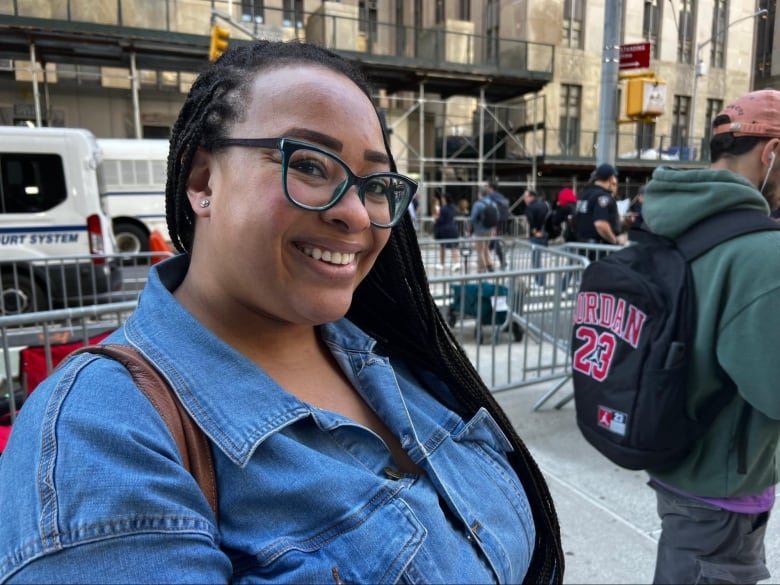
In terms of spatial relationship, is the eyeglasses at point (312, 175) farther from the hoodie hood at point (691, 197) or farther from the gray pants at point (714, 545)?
the gray pants at point (714, 545)

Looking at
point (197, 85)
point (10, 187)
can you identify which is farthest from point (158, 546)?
point (10, 187)

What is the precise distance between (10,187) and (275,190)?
8331mm

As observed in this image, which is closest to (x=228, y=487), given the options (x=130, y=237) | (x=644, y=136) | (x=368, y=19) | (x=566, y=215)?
(x=368, y=19)

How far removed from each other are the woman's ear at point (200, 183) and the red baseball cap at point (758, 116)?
171 centimetres

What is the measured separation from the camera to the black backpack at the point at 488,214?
1100 cm

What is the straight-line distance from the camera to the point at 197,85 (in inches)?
45.3

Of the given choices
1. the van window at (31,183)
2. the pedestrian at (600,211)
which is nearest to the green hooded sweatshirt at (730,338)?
the pedestrian at (600,211)

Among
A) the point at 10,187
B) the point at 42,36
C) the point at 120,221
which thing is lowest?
the point at 120,221

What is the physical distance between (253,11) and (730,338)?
5.71m

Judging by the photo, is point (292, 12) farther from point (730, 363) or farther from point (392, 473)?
point (392, 473)

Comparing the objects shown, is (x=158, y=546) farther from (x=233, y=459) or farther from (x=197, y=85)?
(x=197, y=85)

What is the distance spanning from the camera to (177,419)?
829 mm

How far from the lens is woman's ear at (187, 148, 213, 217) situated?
1.04m

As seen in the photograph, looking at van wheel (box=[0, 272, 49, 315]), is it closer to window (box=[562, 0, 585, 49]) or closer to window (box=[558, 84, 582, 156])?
window (box=[562, 0, 585, 49])
